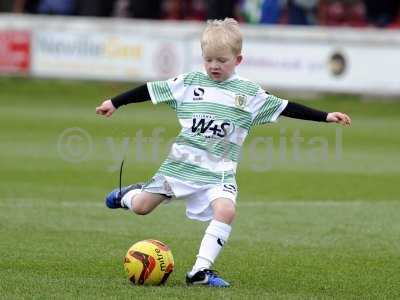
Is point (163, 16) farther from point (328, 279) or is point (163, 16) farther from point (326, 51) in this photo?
point (328, 279)

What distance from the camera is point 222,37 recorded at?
7.50 meters

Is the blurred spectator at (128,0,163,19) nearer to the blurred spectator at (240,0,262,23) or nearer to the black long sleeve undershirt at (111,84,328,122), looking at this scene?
the blurred spectator at (240,0,262,23)

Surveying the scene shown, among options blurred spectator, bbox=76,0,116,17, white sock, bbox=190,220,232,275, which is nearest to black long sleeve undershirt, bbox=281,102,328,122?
white sock, bbox=190,220,232,275

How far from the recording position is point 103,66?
24844mm

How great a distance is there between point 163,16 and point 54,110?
33.4 feet

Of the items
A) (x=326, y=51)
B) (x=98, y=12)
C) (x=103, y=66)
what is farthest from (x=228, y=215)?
(x=98, y=12)

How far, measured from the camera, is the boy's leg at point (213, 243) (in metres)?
7.48

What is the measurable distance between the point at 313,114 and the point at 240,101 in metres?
0.51

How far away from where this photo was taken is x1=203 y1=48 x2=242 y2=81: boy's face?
7.52 meters

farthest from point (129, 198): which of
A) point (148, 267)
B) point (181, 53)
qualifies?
point (181, 53)

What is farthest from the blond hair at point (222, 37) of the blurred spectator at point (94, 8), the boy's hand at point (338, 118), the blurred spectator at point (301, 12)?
the blurred spectator at point (94, 8)

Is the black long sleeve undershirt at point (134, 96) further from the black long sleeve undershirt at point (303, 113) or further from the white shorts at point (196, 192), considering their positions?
the black long sleeve undershirt at point (303, 113)

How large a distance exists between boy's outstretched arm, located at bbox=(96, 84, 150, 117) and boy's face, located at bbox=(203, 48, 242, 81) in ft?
1.65

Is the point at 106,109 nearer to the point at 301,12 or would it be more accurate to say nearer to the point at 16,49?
the point at 16,49
